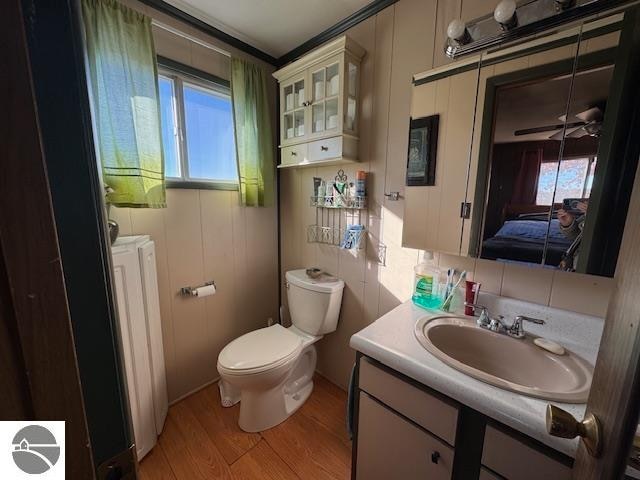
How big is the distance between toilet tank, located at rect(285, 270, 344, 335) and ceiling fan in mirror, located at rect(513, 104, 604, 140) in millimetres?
1231

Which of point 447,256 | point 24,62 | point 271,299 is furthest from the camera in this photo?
point 271,299

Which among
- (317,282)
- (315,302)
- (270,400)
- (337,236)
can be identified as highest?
(337,236)

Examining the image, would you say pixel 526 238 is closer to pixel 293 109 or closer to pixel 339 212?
pixel 339 212

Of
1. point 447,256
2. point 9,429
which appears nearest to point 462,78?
point 447,256

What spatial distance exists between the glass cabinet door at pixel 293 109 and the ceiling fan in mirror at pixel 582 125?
3.97 feet

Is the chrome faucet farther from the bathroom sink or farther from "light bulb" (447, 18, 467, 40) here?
"light bulb" (447, 18, 467, 40)

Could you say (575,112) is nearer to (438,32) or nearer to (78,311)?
(438,32)

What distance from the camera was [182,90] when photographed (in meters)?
1.52

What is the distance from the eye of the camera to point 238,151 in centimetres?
170

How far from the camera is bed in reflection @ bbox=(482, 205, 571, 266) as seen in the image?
948 mm

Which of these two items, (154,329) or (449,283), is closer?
(449,283)

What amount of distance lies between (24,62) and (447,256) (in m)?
1.39

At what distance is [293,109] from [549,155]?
1.35 meters

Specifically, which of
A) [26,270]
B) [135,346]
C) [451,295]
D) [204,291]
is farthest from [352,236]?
[26,270]
